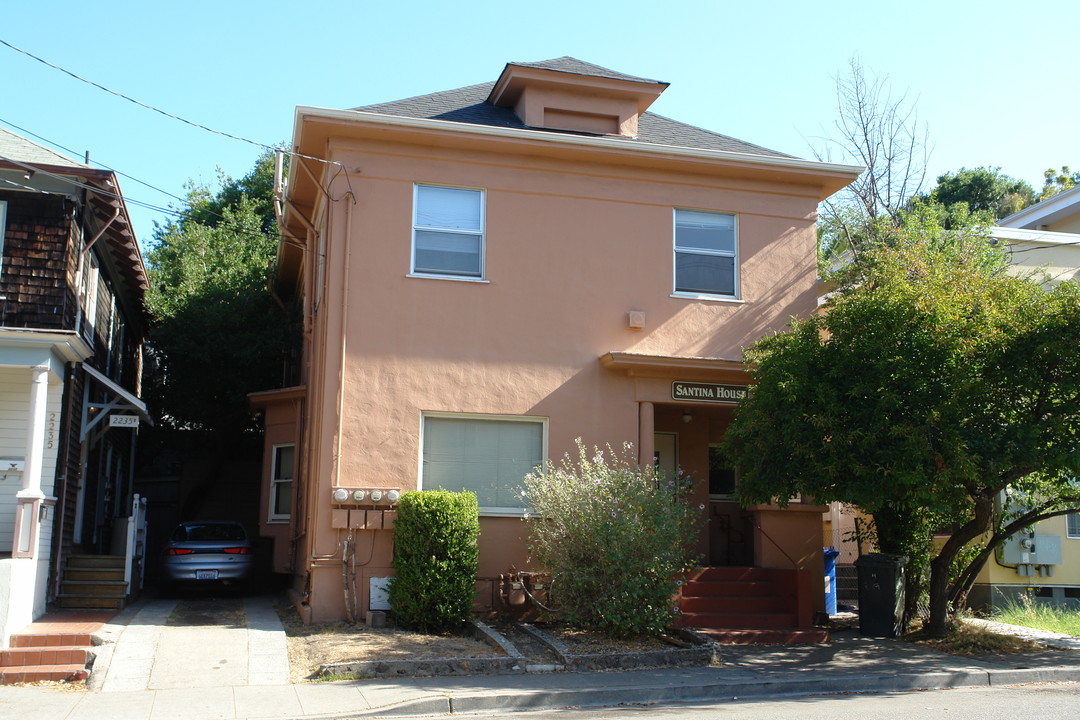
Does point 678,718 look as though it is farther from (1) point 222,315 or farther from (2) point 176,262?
(2) point 176,262

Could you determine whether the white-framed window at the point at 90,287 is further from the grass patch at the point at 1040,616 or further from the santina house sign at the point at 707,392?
the grass patch at the point at 1040,616

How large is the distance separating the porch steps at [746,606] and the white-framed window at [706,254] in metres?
4.38

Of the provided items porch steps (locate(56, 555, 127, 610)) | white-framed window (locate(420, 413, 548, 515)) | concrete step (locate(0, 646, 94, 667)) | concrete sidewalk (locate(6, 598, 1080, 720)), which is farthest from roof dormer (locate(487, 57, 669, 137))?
concrete step (locate(0, 646, 94, 667))

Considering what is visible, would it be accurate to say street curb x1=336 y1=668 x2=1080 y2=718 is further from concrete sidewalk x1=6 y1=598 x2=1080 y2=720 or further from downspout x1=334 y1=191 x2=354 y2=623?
downspout x1=334 y1=191 x2=354 y2=623

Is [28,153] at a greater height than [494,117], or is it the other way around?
[494,117]

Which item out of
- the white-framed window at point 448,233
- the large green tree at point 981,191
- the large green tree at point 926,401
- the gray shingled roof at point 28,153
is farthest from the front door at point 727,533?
the large green tree at point 981,191

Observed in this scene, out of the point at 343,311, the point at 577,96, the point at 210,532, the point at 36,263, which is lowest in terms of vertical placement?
the point at 210,532

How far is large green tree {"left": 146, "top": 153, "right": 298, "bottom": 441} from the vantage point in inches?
829

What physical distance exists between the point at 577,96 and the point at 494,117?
54.6 inches

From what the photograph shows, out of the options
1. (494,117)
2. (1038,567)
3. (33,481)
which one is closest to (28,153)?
(33,481)

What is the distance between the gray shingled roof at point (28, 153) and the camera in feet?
43.1

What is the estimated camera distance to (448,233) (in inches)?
572

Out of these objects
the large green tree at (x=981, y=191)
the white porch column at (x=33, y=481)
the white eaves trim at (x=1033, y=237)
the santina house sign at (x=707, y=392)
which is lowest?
the white porch column at (x=33, y=481)

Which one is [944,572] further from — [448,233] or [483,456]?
[448,233]
